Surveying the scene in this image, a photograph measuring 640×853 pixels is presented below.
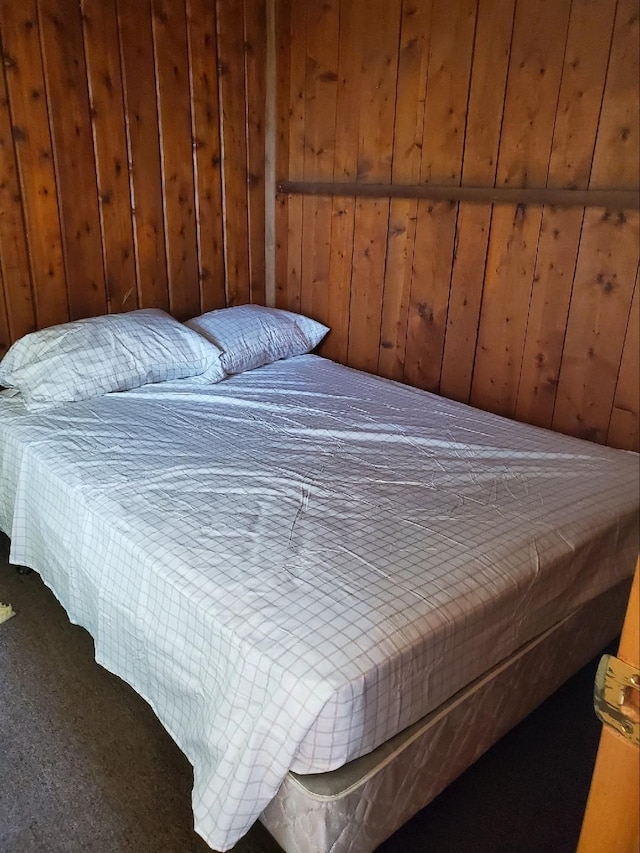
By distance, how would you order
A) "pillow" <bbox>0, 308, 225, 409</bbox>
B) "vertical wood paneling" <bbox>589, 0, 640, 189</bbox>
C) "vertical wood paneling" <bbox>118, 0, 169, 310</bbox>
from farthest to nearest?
"vertical wood paneling" <bbox>118, 0, 169, 310</bbox>
"pillow" <bbox>0, 308, 225, 409</bbox>
"vertical wood paneling" <bbox>589, 0, 640, 189</bbox>

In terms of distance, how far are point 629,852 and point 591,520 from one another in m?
0.38

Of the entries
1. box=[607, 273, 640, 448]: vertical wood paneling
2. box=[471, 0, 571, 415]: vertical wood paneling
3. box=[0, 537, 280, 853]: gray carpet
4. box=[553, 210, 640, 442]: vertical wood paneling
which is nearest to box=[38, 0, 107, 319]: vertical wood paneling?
box=[0, 537, 280, 853]: gray carpet

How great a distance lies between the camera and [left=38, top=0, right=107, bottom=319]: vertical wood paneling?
7.02 feet

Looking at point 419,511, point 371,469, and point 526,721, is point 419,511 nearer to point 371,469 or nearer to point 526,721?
point 371,469

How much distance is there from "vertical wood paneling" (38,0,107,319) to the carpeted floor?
4.71 feet

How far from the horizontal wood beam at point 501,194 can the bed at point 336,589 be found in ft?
0.76

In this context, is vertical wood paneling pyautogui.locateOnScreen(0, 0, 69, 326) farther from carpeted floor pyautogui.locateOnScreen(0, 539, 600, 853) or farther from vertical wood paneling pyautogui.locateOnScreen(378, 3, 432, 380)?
carpeted floor pyautogui.locateOnScreen(0, 539, 600, 853)

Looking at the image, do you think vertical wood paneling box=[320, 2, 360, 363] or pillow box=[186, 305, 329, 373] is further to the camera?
pillow box=[186, 305, 329, 373]

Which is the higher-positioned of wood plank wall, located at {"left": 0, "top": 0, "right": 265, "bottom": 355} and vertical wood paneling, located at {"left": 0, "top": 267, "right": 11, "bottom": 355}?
wood plank wall, located at {"left": 0, "top": 0, "right": 265, "bottom": 355}

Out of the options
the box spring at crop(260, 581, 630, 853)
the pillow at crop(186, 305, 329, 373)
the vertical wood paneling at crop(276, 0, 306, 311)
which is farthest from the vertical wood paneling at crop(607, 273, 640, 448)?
the vertical wood paneling at crop(276, 0, 306, 311)

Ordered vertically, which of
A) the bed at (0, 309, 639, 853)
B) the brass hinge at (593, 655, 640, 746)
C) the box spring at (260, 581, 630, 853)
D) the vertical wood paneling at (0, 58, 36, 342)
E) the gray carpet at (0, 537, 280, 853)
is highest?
the vertical wood paneling at (0, 58, 36, 342)

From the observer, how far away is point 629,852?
0.65 metres

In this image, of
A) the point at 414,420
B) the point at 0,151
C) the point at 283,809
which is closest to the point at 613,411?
the point at 283,809

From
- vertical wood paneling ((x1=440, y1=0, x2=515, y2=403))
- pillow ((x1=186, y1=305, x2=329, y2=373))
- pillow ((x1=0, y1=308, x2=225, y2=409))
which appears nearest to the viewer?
vertical wood paneling ((x1=440, y1=0, x2=515, y2=403))
